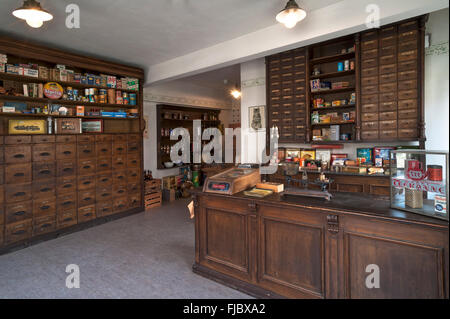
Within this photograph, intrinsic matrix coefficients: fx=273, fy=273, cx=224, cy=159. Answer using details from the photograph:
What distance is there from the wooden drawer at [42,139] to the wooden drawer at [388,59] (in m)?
5.21

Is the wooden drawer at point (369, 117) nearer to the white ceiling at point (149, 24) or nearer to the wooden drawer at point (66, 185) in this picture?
the white ceiling at point (149, 24)

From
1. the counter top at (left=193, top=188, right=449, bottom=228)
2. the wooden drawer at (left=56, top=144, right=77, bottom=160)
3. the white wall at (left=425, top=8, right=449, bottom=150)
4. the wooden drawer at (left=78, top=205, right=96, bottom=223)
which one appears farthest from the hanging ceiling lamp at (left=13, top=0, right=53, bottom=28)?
the white wall at (left=425, top=8, right=449, bottom=150)

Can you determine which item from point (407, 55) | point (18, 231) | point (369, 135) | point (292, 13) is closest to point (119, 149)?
point (18, 231)

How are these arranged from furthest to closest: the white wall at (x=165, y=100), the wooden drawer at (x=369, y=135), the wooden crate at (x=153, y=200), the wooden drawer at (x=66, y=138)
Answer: the white wall at (x=165, y=100) → the wooden crate at (x=153, y=200) → the wooden drawer at (x=66, y=138) → the wooden drawer at (x=369, y=135)

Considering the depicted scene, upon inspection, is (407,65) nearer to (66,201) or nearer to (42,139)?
(42,139)

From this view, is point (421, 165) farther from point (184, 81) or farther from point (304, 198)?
point (184, 81)

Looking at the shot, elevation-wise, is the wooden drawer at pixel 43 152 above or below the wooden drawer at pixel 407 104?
below

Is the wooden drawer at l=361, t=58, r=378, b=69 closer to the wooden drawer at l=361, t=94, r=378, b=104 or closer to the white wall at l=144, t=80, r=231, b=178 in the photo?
the wooden drawer at l=361, t=94, r=378, b=104

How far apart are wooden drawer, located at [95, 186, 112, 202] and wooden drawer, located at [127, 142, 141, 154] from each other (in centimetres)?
84

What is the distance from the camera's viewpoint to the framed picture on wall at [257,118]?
5539 mm

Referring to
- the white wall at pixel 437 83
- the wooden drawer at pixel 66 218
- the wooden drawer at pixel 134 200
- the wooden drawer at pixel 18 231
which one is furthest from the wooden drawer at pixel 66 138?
the white wall at pixel 437 83

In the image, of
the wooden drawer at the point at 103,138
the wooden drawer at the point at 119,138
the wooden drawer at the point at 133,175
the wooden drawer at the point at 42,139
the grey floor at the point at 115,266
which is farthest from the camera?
the wooden drawer at the point at 133,175

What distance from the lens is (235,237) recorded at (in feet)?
8.90

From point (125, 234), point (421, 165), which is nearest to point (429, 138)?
point (421, 165)
